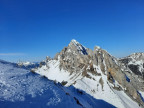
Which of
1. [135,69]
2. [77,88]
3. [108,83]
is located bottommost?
[108,83]

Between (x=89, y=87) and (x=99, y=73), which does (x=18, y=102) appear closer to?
(x=89, y=87)

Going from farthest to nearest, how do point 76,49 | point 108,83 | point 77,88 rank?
1. point 76,49
2. point 108,83
3. point 77,88

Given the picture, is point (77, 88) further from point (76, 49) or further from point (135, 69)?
point (135, 69)

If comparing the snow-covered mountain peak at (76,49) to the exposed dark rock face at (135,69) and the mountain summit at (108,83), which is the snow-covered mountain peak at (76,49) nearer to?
the mountain summit at (108,83)

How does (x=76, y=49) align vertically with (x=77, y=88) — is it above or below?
above

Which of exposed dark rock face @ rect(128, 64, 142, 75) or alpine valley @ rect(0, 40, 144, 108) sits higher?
exposed dark rock face @ rect(128, 64, 142, 75)

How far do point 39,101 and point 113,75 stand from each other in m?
69.1

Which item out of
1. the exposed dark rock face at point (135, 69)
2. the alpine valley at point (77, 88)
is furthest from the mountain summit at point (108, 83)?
the exposed dark rock face at point (135, 69)

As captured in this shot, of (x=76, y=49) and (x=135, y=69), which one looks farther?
(x=135, y=69)

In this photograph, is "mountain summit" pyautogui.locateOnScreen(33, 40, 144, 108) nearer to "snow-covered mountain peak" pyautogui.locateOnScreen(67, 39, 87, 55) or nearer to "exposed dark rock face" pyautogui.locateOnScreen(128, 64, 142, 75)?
"snow-covered mountain peak" pyautogui.locateOnScreen(67, 39, 87, 55)

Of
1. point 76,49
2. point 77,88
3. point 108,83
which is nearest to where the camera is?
point 77,88

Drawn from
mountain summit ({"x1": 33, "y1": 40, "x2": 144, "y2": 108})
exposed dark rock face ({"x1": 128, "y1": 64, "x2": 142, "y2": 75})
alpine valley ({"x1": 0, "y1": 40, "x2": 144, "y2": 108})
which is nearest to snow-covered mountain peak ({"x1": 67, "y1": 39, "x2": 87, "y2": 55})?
alpine valley ({"x1": 0, "y1": 40, "x2": 144, "y2": 108})

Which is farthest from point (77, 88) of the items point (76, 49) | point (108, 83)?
→ point (76, 49)

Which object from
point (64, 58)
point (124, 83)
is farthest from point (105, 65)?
point (64, 58)
